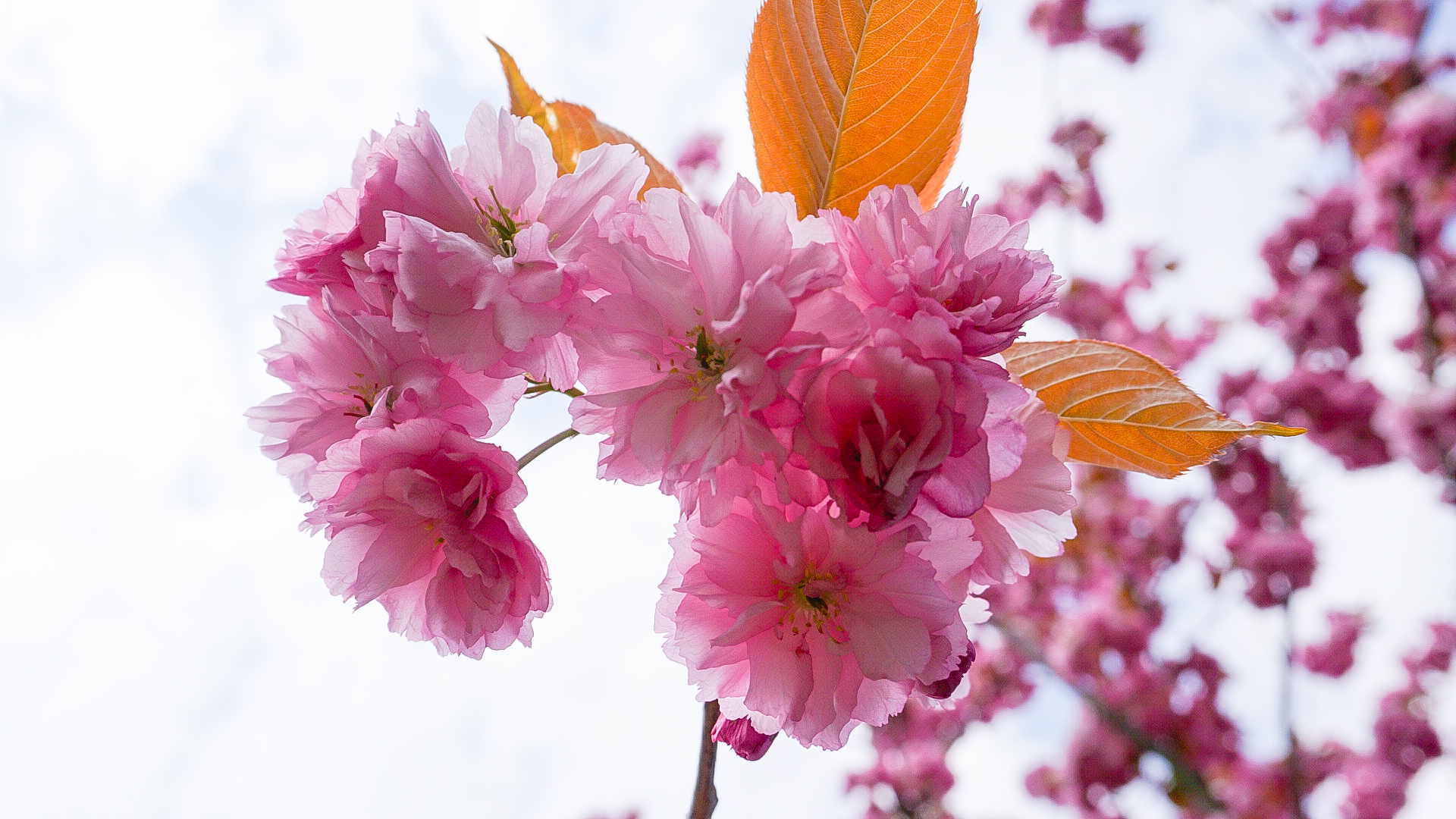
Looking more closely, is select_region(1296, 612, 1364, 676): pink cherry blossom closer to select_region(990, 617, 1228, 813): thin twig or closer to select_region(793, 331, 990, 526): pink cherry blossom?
select_region(990, 617, 1228, 813): thin twig

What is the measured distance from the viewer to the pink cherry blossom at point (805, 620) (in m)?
0.54

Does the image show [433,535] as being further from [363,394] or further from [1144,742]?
[1144,742]

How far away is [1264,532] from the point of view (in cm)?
394

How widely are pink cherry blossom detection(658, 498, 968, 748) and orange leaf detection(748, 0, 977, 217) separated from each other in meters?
0.34

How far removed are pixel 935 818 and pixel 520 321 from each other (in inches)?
167

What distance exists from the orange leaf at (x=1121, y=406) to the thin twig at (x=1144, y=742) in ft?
9.18

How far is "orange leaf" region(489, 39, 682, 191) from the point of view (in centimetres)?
80

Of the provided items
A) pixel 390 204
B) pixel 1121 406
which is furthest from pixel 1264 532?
pixel 390 204

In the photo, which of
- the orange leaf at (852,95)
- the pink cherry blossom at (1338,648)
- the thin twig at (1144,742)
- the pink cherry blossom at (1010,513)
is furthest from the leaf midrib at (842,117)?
the pink cherry blossom at (1338,648)

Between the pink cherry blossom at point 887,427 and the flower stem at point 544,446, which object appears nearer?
the pink cherry blossom at point 887,427

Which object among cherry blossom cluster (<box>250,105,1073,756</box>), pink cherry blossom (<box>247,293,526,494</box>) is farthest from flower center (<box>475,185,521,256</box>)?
pink cherry blossom (<box>247,293,526,494</box>)

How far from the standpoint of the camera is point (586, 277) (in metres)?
0.56

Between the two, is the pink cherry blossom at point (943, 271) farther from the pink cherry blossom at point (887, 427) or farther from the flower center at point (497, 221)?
the flower center at point (497, 221)

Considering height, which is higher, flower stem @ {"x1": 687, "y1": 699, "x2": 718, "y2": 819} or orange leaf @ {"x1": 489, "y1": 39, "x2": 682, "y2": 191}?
orange leaf @ {"x1": 489, "y1": 39, "x2": 682, "y2": 191}
